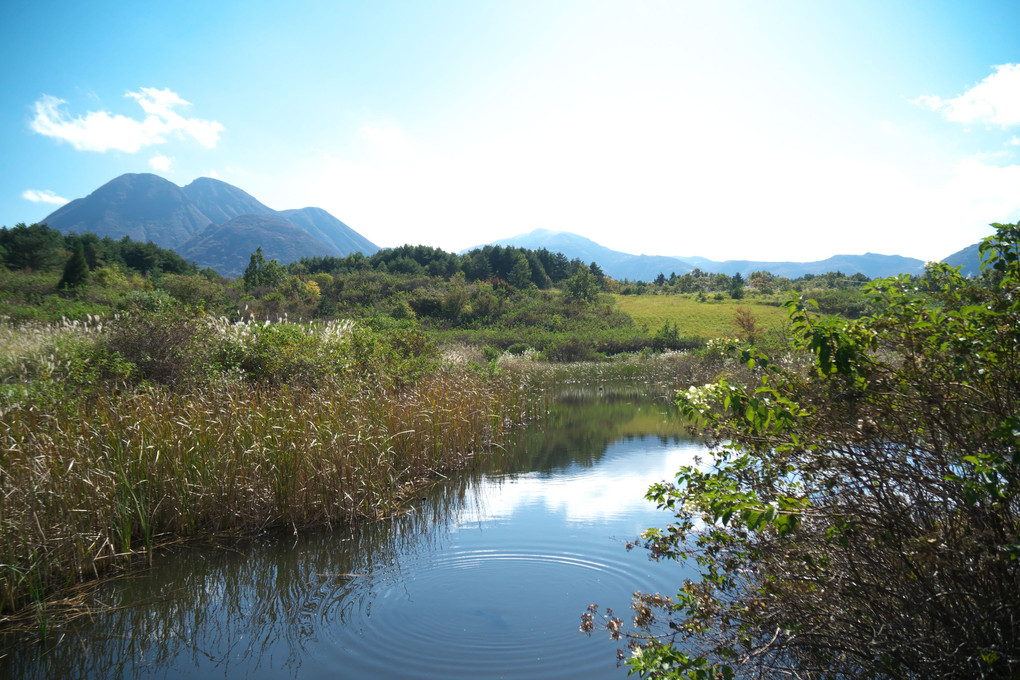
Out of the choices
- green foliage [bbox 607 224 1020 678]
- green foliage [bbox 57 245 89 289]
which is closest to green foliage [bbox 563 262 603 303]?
green foliage [bbox 57 245 89 289]

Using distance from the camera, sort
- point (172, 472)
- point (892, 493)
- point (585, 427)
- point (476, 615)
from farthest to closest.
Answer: point (585, 427) → point (172, 472) → point (476, 615) → point (892, 493)

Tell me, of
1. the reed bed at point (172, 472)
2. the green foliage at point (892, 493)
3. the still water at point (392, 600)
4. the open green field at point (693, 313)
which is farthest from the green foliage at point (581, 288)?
the green foliage at point (892, 493)

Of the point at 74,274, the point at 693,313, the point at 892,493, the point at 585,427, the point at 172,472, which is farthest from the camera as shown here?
the point at 693,313

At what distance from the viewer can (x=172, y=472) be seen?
5129 millimetres

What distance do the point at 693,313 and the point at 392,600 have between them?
37870mm

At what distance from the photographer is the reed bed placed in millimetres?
4184

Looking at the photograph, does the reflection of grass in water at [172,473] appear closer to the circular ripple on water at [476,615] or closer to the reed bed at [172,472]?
the reed bed at [172,472]

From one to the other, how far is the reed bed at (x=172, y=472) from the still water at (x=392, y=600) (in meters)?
0.31

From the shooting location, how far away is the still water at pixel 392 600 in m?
3.41

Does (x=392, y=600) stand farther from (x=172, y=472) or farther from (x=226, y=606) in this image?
(x=172, y=472)

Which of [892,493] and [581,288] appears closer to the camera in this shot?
[892,493]

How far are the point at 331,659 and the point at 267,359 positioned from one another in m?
7.15

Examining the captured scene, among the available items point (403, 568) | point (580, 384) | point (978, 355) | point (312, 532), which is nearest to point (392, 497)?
point (312, 532)

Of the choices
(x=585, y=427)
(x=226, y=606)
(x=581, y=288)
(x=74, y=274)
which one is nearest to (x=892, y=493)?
(x=226, y=606)
